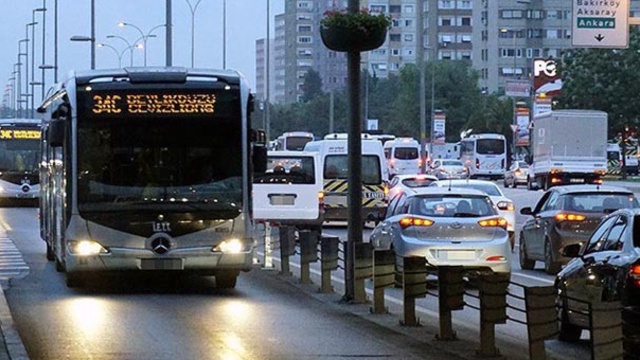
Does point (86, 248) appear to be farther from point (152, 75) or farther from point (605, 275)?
point (605, 275)

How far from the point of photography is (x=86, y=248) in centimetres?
2089

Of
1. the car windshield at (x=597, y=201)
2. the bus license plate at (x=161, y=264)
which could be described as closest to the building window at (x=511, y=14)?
the car windshield at (x=597, y=201)

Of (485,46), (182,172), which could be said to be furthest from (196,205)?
(485,46)

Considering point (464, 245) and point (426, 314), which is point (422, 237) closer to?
point (464, 245)

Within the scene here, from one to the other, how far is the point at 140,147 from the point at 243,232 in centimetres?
181

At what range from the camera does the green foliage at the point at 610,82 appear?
85.2m

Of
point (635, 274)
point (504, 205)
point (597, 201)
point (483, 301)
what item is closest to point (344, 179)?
point (504, 205)

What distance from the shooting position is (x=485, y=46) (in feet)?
463

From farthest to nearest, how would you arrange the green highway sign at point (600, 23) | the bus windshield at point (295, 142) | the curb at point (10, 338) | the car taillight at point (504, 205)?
the bus windshield at point (295, 142), the car taillight at point (504, 205), the green highway sign at point (600, 23), the curb at point (10, 338)

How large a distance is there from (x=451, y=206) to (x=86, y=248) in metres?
5.47

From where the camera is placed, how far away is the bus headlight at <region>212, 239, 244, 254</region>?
21109mm

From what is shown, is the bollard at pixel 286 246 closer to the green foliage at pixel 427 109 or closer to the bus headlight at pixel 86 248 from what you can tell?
the bus headlight at pixel 86 248

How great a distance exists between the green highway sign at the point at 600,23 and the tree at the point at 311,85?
119983 millimetres

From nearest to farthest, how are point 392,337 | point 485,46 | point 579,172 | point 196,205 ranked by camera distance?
point 392,337
point 196,205
point 579,172
point 485,46
